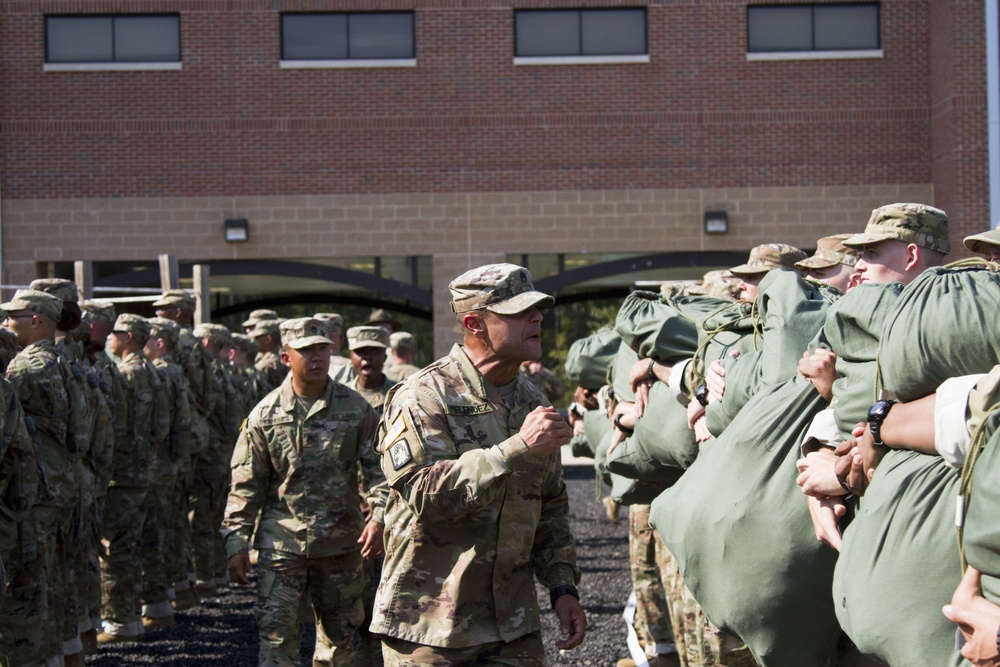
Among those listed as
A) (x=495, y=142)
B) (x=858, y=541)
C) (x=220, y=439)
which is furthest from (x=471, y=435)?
(x=495, y=142)

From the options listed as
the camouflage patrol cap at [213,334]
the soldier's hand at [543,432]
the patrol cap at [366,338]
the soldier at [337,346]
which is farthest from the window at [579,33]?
the soldier's hand at [543,432]

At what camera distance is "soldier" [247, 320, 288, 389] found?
47.7ft

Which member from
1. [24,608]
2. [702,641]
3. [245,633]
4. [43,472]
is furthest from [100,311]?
[702,641]

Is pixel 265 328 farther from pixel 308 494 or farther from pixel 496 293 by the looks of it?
pixel 496 293

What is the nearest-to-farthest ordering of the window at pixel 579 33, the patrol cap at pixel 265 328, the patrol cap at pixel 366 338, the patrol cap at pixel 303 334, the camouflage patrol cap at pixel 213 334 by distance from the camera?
the patrol cap at pixel 303 334
the patrol cap at pixel 366 338
the camouflage patrol cap at pixel 213 334
the patrol cap at pixel 265 328
the window at pixel 579 33

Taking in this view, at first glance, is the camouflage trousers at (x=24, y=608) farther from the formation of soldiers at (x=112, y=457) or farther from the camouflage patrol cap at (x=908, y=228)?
the camouflage patrol cap at (x=908, y=228)

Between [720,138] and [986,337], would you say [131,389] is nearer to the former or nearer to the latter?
[986,337]

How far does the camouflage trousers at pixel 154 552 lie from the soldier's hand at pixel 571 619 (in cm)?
618

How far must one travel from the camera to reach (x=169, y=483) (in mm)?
11000

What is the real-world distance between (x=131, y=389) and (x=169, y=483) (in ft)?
3.29

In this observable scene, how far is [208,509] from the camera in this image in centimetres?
1245

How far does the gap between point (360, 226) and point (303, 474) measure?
15581 millimetres

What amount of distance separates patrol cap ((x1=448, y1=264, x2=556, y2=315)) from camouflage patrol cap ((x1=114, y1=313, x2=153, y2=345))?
603cm

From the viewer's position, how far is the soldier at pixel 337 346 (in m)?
9.97
